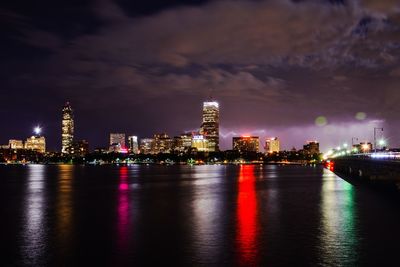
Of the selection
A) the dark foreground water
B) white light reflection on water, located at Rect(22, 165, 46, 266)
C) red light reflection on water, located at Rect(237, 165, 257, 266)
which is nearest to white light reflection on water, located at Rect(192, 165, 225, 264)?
the dark foreground water

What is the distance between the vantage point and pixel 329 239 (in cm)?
3103

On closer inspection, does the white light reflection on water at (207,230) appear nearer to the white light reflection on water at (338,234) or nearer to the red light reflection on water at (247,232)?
the red light reflection on water at (247,232)

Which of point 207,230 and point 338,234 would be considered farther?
point 207,230

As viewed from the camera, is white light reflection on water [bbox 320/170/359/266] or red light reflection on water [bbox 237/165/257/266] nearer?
white light reflection on water [bbox 320/170/359/266]

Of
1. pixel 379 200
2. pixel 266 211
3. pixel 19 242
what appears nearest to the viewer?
pixel 19 242

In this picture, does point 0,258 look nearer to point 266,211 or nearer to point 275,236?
point 275,236

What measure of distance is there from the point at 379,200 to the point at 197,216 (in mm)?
23971

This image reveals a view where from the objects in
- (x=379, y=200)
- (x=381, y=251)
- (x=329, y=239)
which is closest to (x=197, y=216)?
(x=329, y=239)

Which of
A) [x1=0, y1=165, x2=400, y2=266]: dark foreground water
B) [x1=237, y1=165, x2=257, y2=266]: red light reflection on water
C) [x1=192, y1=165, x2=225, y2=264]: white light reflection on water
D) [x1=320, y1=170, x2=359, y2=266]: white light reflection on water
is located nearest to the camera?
[x1=320, y1=170, x2=359, y2=266]: white light reflection on water

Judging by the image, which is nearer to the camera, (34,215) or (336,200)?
(34,215)

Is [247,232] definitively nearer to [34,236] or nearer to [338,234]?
→ [338,234]

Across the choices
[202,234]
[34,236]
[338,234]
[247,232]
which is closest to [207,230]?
[202,234]

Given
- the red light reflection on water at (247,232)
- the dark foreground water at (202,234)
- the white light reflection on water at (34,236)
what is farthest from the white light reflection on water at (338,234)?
the white light reflection on water at (34,236)

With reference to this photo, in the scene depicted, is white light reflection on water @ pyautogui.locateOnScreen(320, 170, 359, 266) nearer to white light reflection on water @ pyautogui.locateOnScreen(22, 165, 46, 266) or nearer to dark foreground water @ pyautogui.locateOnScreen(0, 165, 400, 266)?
dark foreground water @ pyautogui.locateOnScreen(0, 165, 400, 266)
